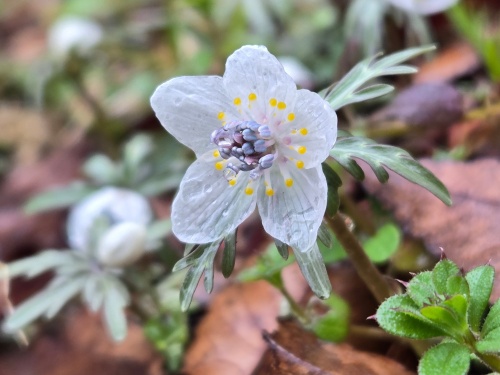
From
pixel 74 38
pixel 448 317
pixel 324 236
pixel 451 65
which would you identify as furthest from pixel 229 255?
pixel 74 38

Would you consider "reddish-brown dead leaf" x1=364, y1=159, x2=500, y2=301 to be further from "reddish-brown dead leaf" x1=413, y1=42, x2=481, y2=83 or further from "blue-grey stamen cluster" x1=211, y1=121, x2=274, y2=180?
"reddish-brown dead leaf" x1=413, y1=42, x2=481, y2=83

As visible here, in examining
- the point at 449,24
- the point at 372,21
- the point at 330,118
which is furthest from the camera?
the point at 449,24

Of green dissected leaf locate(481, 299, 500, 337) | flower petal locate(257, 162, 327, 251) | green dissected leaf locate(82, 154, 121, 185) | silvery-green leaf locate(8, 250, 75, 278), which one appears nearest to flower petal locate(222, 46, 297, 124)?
flower petal locate(257, 162, 327, 251)

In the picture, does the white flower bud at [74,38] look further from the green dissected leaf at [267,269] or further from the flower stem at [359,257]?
the flower stem at [359,257]

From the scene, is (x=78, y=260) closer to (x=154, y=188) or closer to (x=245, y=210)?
(x=154, y=188)

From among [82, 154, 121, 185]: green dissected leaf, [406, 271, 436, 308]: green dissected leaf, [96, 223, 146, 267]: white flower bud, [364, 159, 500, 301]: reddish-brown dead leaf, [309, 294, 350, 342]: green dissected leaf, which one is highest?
[406, 271, 436, 308]: green dissected leaf

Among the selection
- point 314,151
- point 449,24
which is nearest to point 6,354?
point 314,151

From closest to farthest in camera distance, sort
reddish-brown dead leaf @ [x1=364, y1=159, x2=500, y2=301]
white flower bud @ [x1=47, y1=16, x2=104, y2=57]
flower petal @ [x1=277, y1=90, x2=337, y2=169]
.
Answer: flower petal @ [x1=277, y1=90, x2=337, y2=169] → reddish-brown dead leaf @ [x1=364, y1=159, x2=500, y2=301] → white flower bud @ [x1=47, y1=16, x2=104, y2=57]
